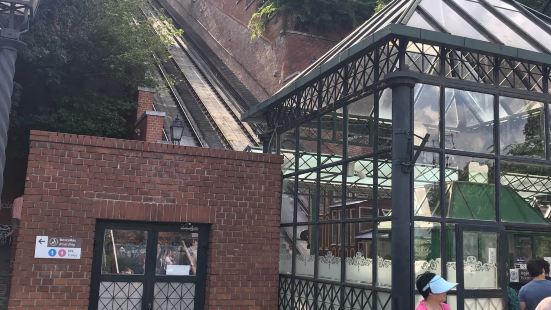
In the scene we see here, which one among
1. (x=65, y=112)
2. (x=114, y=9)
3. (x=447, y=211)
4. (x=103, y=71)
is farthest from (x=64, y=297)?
(x=114, y=9)

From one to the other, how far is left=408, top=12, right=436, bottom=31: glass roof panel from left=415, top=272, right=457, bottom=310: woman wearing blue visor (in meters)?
3.91

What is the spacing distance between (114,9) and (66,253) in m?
→ 12.2

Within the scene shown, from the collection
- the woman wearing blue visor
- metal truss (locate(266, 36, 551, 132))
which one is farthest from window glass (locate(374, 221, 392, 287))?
the woman wearing blue visor

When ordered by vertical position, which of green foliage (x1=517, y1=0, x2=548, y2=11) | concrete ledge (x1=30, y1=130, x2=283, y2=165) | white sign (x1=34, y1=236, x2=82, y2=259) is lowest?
white sign (x1=34, y1=236, x2=82, y2=259)

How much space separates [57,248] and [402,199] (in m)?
5.12

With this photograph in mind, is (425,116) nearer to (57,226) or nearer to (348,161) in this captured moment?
(348,161)

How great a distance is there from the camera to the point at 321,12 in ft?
92.4

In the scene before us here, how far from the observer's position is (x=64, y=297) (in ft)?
26.7

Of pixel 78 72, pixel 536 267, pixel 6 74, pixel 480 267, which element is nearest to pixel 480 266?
pixel 480 267

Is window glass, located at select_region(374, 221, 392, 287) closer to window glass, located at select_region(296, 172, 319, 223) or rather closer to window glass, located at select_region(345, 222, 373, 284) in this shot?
window glass, located at select_region(345, 222, 373, 284)

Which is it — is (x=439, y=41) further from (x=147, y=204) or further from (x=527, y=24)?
(x=147, y=204)

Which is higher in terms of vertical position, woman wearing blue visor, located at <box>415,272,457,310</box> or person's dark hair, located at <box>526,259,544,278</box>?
person's dark hair, located at <box>526,259,544,278</box>

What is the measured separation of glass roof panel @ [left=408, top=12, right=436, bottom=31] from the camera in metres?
7.54

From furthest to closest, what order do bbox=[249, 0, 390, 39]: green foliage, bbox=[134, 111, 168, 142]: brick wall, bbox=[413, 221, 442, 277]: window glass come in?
bbox=[249, 0, 390, 39]: green foliage → bbox=[134, 111, 168, 142]: brick wall → bbox=[413, 221, 442, 277]: window glass
